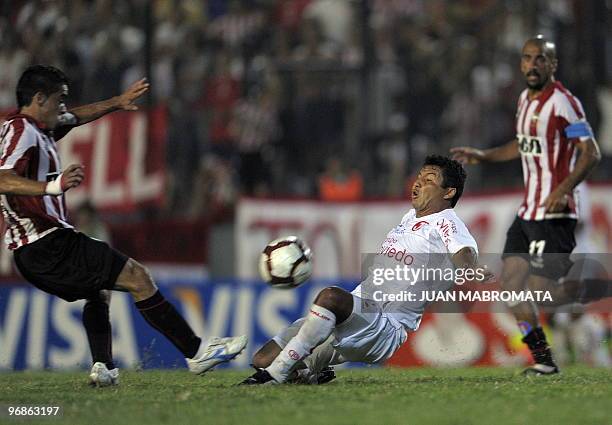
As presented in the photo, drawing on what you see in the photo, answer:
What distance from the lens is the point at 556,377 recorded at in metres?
7.73

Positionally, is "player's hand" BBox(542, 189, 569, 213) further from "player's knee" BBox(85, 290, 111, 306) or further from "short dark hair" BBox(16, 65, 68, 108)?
"short dark hair" BBox(16, 65, 68, 108)

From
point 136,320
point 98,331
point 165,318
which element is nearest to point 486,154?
point 165,318

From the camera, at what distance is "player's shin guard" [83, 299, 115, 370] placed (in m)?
7.36

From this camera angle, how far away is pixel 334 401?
20.1 ft

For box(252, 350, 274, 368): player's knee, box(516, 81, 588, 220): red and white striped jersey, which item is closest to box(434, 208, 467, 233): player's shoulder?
box(252, 350, 274, 368): player's knee

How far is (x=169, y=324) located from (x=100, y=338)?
1.70ft

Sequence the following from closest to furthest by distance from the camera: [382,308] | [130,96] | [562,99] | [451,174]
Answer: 1. [382,308]
2. [451,174]
3. [130,96]
4. [562,99]

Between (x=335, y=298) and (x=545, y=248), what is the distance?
7.55 ft

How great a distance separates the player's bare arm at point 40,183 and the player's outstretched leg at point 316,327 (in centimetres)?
155

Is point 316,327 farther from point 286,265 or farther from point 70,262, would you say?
point 70,262

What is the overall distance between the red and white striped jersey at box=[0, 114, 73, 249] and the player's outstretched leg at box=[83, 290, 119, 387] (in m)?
0.59

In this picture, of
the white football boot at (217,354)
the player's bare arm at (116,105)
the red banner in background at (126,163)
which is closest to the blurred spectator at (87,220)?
the red banner in background at (126,163)

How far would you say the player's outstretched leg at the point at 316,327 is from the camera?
6.59 metres

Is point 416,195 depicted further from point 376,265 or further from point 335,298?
point 335,298
